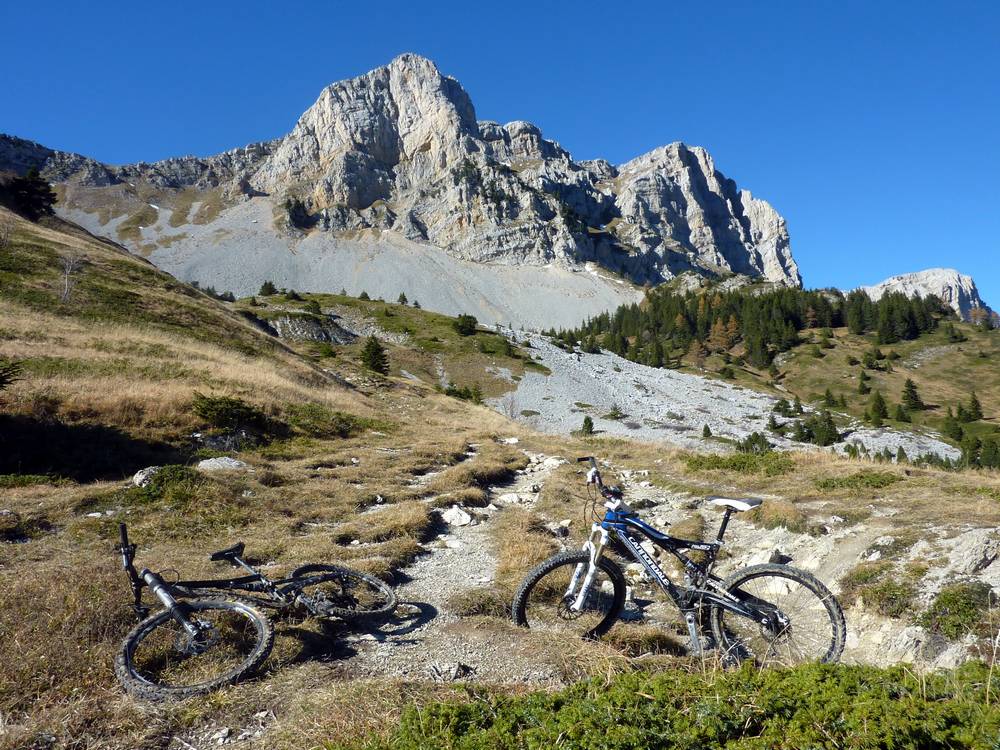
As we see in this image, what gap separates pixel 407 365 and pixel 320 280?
10686 centimetres

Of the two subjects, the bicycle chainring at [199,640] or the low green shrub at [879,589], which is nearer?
the bicycle chainring at [199,640]

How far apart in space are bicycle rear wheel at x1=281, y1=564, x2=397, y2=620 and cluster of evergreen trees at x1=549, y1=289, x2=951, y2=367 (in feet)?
341

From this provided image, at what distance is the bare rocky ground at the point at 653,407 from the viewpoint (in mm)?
58344

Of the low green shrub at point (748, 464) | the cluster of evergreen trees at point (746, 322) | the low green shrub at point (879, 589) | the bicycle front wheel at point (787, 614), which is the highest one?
the cluster of evergreen trees at point (746, 322)

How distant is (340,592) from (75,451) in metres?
13.1

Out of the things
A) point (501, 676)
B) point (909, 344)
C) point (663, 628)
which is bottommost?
point (501, 676)

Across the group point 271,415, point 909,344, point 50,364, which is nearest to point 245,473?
point 271,415

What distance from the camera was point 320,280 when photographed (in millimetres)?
171250

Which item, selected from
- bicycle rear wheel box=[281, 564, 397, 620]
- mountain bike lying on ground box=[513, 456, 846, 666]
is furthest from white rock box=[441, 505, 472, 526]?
mountain bike lying on ground box=[513, 456, 846, 666]

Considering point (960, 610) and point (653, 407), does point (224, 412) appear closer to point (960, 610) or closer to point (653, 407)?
point (960, 610)

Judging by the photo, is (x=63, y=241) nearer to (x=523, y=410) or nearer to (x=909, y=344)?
(x=523, y=410)

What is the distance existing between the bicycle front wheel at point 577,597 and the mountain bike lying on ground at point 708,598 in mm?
13

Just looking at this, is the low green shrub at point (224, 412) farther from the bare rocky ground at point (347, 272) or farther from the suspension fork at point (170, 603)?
the bare rocky ground at point (347, 272)

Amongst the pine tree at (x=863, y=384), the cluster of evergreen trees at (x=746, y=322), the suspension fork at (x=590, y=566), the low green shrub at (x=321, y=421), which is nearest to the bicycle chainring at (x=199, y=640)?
the suspension fork at (x=590, y=566)
